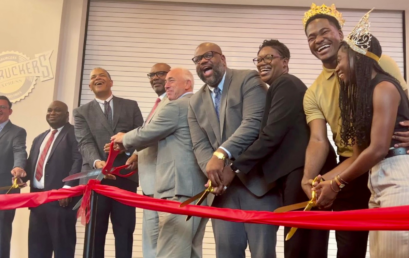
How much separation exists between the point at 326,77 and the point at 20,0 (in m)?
4.49

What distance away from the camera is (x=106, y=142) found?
13.2 feet

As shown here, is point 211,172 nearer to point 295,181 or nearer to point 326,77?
point 295,181

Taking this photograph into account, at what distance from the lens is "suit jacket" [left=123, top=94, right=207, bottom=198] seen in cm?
295

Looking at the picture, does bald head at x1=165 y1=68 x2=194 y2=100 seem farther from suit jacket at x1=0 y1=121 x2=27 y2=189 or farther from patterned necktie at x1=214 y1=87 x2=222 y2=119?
suit jacket at x1=0 y1=121 x2=27 y2=189

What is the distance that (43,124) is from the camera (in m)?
5.18

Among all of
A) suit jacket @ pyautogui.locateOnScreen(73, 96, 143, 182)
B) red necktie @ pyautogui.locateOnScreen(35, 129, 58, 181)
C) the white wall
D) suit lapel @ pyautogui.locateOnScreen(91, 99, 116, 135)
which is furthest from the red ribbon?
the white wall

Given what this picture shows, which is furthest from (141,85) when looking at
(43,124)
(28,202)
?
(28,202)

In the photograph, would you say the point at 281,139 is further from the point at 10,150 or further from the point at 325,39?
the point at 10,150

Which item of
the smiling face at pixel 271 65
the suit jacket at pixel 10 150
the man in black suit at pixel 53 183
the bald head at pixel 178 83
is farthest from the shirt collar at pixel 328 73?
the suit jacket at pixel 10 150

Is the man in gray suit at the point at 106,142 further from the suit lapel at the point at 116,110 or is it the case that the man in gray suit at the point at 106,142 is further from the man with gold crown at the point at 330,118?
the man with gold crown at the point at 330,118

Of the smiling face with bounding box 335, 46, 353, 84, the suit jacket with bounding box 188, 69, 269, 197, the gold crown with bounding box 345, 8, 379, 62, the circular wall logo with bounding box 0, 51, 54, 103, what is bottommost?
the suit jacket with bounding box 188, 69, 269, 197

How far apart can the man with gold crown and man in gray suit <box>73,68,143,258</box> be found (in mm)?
1823

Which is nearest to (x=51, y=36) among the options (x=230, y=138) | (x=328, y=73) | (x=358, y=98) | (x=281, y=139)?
(x=230, y=138)

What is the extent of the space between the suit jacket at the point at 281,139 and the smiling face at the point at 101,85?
2.12 metres
